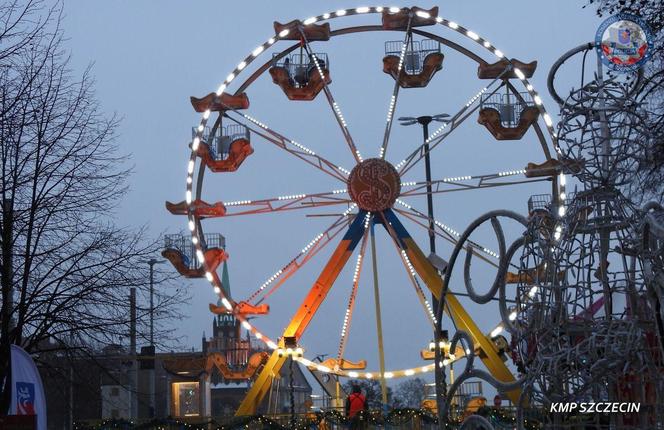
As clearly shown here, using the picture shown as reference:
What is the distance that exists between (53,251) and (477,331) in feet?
49.9

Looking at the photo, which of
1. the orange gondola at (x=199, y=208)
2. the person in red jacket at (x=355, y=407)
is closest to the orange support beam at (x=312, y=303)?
the orange gondola at (x=199, y=208)

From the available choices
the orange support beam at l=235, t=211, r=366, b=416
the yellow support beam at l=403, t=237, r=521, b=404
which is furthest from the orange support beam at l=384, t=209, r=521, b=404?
the orange support beam at l=235, t=211, r=366, b=416

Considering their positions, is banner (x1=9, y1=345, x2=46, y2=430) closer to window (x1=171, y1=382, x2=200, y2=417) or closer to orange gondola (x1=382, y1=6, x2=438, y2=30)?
orange gondola (x1=382, y1=6, x2=438, y2=30)

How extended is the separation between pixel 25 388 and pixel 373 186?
17.1 m

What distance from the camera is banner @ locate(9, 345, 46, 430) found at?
43.5 feet

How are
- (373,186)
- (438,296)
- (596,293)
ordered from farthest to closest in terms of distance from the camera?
(373,186)
(438,296)
(596,293)

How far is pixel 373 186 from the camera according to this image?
97.5 feet

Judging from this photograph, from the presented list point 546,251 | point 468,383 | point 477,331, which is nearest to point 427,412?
point 477,331

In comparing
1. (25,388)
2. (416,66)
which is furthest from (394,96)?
(25,388)

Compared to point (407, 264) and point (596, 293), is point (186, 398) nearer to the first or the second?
point (407, 264)

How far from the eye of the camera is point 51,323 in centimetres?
1644

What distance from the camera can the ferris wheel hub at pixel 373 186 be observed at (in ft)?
97.4

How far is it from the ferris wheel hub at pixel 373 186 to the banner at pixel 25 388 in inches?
662

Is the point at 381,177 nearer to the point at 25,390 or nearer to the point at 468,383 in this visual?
the point at 468,383
